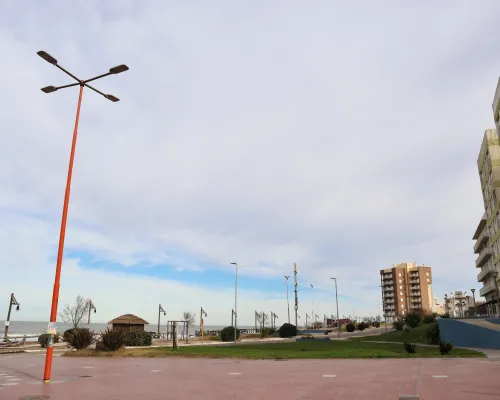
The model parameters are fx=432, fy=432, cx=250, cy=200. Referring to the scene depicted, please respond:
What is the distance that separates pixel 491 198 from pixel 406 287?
334 ft

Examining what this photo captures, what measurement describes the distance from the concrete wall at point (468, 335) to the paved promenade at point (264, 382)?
1751 centimetres

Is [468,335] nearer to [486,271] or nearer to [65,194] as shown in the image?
[65,194]

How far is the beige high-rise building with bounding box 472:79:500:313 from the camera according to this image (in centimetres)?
5775

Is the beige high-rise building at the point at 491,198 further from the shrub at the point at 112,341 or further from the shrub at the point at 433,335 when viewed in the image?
the shrub at the point at 112,341

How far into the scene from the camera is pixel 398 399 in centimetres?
1031

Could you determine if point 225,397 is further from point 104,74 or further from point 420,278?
point 420,278

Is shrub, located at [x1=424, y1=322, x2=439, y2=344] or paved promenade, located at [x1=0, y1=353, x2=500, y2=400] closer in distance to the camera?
paved promenade, located at [x1=0, y1=353, x2=500, y2=400]

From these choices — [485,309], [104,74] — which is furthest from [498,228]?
[104,74]

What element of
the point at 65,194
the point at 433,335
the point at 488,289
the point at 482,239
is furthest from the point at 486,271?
the point at 65,194

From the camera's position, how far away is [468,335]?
1393 inches

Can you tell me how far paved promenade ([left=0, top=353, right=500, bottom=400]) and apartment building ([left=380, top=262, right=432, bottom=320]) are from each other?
478 feet

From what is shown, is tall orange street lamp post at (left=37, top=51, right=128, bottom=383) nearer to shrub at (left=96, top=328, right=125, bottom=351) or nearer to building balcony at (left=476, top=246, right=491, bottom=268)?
shrub at (left=96, top=328, right=125, bottom=351)

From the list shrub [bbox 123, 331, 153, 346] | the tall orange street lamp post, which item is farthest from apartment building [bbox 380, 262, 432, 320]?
the tall orange street lamp post

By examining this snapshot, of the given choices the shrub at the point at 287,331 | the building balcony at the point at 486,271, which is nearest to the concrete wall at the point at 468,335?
the shrub at the point at 287,331
